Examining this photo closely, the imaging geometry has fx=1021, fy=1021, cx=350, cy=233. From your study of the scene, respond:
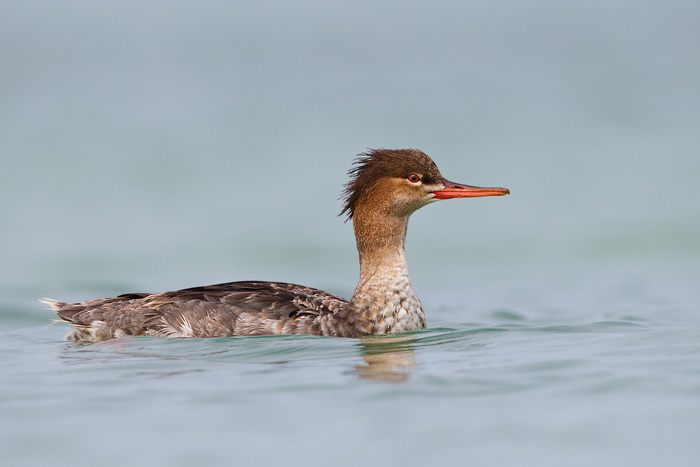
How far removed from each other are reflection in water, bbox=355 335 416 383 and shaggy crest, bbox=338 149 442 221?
129 cm

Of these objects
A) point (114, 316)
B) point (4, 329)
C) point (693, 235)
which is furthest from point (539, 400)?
point (693, 235)

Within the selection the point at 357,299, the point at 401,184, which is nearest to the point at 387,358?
the point at 357,299

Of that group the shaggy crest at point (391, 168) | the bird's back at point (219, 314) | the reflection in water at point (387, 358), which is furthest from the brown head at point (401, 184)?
the reflection in water at point (387, 358)

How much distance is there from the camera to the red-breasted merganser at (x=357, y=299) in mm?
8727

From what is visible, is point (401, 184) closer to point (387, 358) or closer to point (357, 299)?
point (357, 299)

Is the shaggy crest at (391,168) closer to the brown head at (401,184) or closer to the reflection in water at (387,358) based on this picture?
the brown head at (401,184)

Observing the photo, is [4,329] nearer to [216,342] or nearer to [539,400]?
[216,342]

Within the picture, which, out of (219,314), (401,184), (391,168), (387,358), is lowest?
(387,358)

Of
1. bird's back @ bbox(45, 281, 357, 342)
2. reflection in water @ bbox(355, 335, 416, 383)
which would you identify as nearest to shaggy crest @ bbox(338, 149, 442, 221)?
bird's back @ bbox(45, 281, 357, 342)

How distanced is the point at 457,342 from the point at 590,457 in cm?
315

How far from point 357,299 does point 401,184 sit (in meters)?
1.07

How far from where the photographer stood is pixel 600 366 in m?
6.75

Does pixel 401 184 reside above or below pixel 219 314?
above

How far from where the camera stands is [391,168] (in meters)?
8.85
